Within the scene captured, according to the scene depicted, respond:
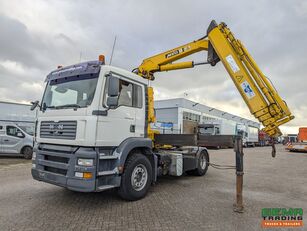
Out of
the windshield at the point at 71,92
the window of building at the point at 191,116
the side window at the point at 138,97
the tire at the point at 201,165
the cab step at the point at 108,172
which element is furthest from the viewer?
the window of building at the point at 191,116

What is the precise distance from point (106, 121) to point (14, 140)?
32.8 feet

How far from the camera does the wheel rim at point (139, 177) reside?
5.23 meters

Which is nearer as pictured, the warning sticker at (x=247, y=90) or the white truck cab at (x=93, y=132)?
the white truck cab at (x=93, y=132)

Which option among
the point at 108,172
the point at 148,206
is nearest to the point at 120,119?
the point at 108,172

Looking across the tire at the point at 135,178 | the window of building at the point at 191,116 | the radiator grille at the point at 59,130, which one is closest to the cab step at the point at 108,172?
the tire at the point at 135,178

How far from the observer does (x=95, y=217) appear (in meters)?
4.30

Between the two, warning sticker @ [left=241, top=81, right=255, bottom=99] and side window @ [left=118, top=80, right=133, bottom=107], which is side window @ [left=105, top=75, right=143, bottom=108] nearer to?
side window @ [left=118, top=80, right=133, bottom=107]

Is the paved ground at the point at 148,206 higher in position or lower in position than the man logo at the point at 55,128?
lower

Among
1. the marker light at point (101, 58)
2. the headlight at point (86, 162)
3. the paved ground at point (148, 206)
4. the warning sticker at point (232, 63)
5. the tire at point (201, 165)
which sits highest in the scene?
the warning sticker at point (232, 63)

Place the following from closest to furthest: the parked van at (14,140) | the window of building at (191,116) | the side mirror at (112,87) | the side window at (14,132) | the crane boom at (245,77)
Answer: the side mirror at (112,87)
the crane boom at (245,77)
the parked van at (14,140)
the side window at (14,132)
the window of building at (191,116)

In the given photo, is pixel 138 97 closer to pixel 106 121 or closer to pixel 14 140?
pixel 106 121

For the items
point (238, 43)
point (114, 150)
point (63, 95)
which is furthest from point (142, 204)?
point (238, 43)

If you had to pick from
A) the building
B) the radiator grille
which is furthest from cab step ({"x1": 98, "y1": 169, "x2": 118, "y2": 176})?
the building

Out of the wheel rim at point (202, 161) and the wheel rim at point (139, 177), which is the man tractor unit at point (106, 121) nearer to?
the wheel rim at point (139, 177)
